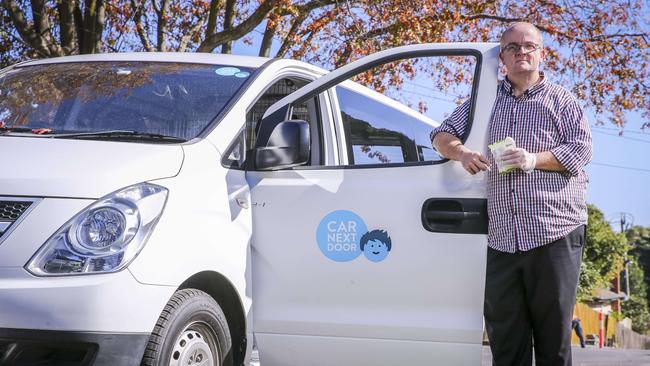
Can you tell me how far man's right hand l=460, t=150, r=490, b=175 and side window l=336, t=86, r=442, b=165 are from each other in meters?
0.60

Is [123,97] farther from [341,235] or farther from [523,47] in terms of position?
[523,47]

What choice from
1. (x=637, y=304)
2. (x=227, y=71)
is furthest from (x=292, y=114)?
(x=637, y=304)

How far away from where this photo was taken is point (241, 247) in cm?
385

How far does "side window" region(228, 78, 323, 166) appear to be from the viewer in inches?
178

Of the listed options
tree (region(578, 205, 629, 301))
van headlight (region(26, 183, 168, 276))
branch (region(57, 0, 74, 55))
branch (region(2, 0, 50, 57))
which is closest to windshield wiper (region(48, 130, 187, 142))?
van headlight (region(26, 183, 168, 276))

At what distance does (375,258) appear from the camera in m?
3.87

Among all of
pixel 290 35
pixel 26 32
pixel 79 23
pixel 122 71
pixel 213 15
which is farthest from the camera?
pixel 290 35

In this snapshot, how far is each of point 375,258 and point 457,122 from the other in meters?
0.76

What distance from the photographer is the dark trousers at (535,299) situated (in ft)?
12.3

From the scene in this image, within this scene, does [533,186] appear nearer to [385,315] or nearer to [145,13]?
[385,315]

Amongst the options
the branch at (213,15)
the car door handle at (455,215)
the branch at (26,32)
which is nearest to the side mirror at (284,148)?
the car door handle at (455,215)

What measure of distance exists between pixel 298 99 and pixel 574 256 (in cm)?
149

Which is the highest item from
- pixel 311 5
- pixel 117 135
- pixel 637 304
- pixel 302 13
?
pixel 311 5

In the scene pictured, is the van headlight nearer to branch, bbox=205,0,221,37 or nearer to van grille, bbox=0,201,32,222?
van grille, bbox=0,201,32,222
